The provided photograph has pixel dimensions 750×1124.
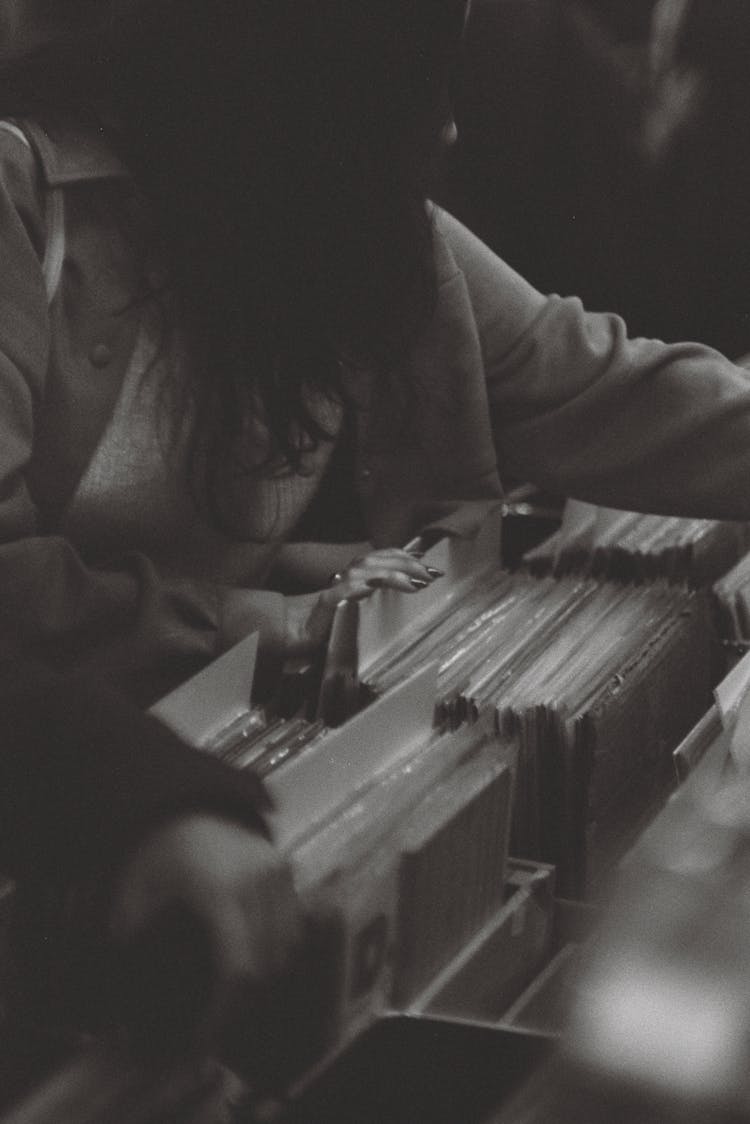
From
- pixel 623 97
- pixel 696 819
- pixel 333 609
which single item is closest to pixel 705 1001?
pixel 696 819

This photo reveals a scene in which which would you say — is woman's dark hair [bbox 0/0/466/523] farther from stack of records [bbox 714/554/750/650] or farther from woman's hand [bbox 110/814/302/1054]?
woman's hand [bbox 110/814/302/1054]

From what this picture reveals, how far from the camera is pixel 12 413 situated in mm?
1056

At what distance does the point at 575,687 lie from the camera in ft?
3.82

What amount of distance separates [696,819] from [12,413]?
56cm

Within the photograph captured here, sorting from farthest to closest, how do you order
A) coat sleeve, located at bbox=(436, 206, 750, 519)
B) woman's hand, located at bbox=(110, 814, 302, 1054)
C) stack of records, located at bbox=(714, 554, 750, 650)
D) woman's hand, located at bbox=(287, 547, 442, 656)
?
1. coat sleeve, located at bbox=(436, 206, 750, 519)
2. stack of records, located at bbox=(714, 554, 750, 650)
3. woman's hand, located at bbox=(287, 547, 442, 656)
4. woman's hand, located at bbox=(110, 814, 302, 1054)

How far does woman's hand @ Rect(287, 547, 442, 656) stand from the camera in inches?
47.0

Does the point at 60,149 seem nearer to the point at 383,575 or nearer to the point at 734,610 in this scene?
the point at 383,575

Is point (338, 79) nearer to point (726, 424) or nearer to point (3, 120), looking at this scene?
point (3, 120)

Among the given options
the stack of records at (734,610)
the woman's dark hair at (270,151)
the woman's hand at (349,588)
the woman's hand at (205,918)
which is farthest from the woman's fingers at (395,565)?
the woman's hand at (205,918)

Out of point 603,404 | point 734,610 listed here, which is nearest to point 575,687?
point 734,610

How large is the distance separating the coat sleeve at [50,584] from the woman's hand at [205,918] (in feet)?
1.16

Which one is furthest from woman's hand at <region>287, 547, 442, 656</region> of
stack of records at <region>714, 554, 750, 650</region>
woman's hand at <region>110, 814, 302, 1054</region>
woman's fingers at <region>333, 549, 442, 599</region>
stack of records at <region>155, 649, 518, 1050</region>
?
woman's hand at <region>110, 814, 302, 1054</region>

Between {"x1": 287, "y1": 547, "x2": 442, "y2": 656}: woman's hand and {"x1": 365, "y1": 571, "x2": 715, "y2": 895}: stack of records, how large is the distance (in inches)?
1.9

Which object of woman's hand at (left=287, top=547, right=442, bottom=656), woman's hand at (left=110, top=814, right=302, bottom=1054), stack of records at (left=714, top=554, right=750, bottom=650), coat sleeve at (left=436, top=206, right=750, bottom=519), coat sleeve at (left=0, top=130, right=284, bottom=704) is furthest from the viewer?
coat sleeve at (left=436, top=206, right=750, bottom=519)
